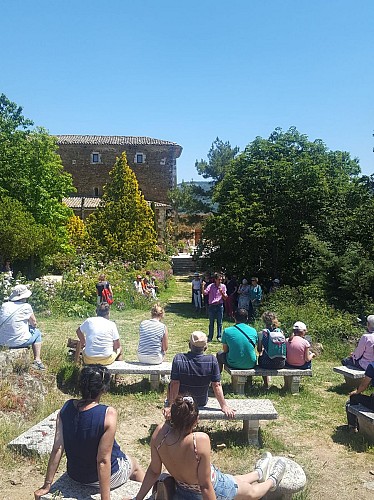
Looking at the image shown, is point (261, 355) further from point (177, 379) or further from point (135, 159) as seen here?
point (135, 159)

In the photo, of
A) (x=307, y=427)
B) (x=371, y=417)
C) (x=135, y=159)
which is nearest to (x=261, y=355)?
(x=307, y=427)

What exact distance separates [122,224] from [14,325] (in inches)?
733

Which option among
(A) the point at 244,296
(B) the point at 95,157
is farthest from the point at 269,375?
(B) the point at 95,157

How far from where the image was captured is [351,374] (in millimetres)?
7191

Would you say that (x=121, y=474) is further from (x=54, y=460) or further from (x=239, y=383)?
(x=239, y=383)

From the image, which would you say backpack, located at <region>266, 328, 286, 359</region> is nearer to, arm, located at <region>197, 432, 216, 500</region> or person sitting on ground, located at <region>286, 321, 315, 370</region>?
person sitting on ground, located at <region>286, 321, 315, 370</region>

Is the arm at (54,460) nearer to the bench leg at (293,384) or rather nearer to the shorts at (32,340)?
the shorts at (32,340)

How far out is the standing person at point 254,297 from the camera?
555 inches

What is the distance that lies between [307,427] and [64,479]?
11.6ft

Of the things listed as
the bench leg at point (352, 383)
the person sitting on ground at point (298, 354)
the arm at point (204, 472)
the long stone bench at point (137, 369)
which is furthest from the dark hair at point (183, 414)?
the bench leg at point (352, 383)

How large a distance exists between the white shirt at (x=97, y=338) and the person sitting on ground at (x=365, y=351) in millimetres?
3682

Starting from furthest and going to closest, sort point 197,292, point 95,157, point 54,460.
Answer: point 95,157
point 197,292
point 54,460

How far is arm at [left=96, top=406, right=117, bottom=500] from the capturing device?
3.60 meters

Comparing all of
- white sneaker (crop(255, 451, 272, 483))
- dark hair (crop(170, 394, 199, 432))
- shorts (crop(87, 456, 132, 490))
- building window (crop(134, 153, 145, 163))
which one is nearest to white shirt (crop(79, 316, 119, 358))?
shorts (crop(87, 456, 132, 490))
